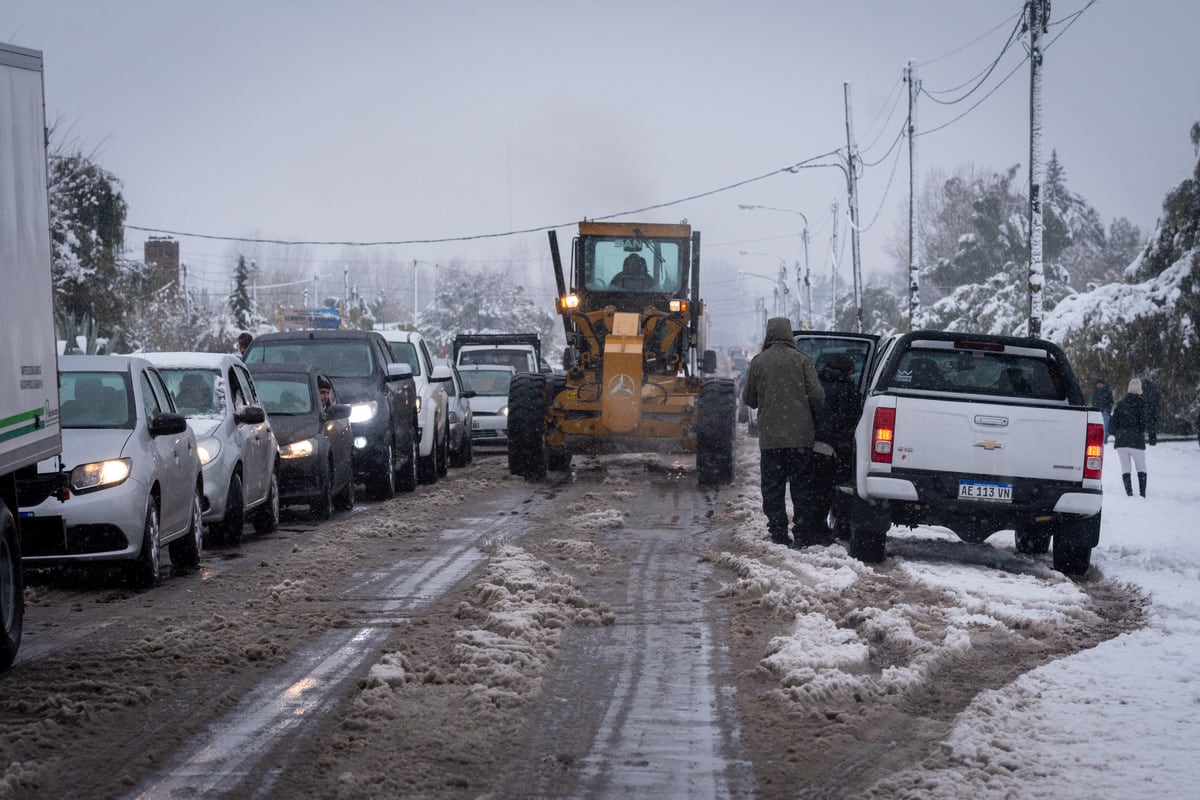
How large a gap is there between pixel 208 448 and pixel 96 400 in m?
1.92

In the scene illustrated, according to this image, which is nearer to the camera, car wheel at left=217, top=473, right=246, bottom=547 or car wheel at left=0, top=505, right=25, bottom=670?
car wheel at left=0, top=505, right=25, bottom=670

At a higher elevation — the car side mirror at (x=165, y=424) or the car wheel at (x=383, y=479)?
the car side mirror at (x=165, y=424)

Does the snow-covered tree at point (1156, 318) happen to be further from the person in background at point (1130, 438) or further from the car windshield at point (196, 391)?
the car windshield at point (196, 391)

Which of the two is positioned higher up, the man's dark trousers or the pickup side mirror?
the pickup side mirror

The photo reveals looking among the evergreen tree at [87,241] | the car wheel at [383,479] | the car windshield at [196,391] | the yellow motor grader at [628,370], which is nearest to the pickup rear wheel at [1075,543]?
the car windshield at [196,391]

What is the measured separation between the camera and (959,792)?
5238 millimetres

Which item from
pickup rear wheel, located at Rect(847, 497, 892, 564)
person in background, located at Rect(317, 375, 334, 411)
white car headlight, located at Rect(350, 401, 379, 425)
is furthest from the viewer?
white car headlight, located at Rect(350, 401, 379, 425)

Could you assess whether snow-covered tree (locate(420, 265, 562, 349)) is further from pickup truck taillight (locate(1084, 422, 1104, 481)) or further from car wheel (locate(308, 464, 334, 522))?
pickup truck taillight (locate(1084, 422, 1104, 481))

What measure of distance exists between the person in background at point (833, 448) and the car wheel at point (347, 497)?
5525mm

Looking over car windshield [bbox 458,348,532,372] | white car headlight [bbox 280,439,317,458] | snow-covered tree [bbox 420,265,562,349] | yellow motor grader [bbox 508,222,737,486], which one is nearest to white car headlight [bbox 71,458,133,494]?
white car headlight [bbox 280,439,317,458]

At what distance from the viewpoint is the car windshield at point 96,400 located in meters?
10.8

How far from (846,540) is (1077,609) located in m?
4.43

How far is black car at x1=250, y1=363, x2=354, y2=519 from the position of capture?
50.5 ft

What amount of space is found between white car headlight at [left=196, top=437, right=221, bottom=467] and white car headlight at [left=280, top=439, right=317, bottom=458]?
241 cm
